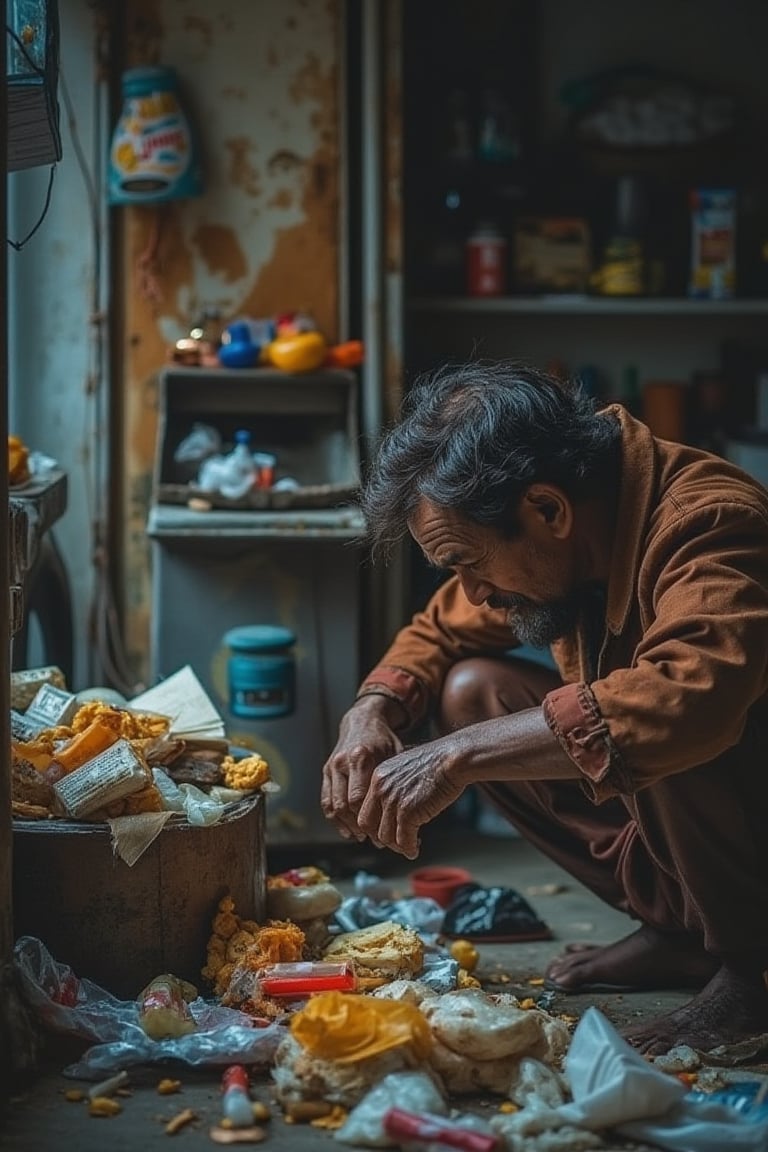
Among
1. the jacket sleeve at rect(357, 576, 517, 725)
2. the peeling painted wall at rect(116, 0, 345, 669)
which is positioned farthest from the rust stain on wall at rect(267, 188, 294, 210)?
the jacket sleeve at rect(357, 576, 517, 725)

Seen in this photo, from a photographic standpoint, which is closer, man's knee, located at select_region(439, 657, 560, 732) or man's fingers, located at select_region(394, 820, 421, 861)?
man's fingers, located at select_region(394, 820, 421, 861)

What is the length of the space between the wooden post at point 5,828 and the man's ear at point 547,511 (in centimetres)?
94

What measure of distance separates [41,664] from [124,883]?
7.82 ft

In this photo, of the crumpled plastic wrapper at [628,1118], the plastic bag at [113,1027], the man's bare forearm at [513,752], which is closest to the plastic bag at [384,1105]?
the crumpled plastic wrapper at [628,1118]

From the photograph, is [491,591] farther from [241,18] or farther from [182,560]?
[241,18]

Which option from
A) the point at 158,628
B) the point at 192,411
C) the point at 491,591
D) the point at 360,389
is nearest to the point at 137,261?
the point at 192,411

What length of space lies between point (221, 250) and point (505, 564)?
7.74 ft

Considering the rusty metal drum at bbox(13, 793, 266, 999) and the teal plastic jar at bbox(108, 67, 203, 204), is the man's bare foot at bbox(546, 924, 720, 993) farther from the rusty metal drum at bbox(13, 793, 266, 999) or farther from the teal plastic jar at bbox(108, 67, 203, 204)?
the teal plastic jar at bbox(108, 67, 203, 204)

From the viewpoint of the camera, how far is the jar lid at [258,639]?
4.50 metres

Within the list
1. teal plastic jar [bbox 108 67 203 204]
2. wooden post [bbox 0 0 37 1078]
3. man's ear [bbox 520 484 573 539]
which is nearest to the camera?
wooden post [bbox 0 0 37 1078]

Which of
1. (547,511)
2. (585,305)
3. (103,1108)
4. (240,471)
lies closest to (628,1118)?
(103,1108)

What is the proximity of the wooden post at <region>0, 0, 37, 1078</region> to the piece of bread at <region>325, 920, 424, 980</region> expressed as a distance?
65 cm

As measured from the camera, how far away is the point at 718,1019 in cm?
306

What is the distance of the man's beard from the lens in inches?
120
